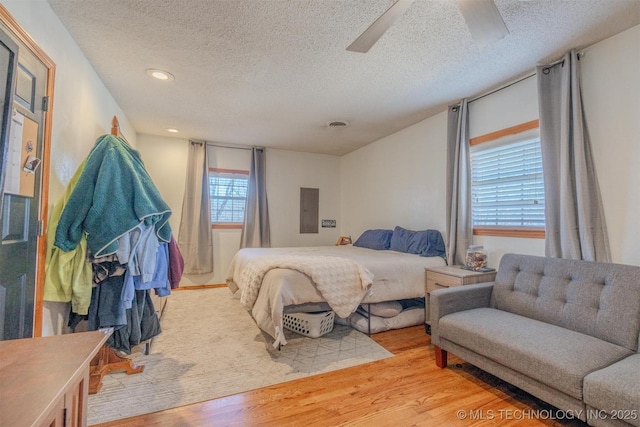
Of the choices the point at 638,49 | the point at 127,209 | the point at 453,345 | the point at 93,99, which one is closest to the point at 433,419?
the point at 453,345

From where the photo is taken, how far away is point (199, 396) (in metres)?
1.81

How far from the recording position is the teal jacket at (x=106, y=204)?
1.63 meters

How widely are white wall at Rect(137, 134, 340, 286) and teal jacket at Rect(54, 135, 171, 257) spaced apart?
301 centimetres

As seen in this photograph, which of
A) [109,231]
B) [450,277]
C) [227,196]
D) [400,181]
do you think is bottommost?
[450,277]

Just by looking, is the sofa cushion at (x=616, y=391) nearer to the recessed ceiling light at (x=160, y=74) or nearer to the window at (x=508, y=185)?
the window at (x=508, y=185)

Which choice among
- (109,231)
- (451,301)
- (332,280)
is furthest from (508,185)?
(109,231)

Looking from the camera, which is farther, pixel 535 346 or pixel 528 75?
pixel 528 75

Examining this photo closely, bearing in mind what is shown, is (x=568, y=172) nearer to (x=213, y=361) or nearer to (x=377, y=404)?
(x=377, y=404)

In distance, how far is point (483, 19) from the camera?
1522 millimetres

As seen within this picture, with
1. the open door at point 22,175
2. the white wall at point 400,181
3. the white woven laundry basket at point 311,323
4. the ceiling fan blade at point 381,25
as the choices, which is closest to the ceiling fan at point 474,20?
the ceiling fan blade at point 381,25

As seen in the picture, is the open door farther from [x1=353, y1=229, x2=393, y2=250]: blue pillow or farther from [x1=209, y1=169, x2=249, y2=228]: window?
[x1=353, y1=229, x2=393, y2=250]: blue pillow

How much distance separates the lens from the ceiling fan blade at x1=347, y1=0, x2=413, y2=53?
4.64 feet

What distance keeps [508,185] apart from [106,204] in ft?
10.8

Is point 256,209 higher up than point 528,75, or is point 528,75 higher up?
point 528,75
